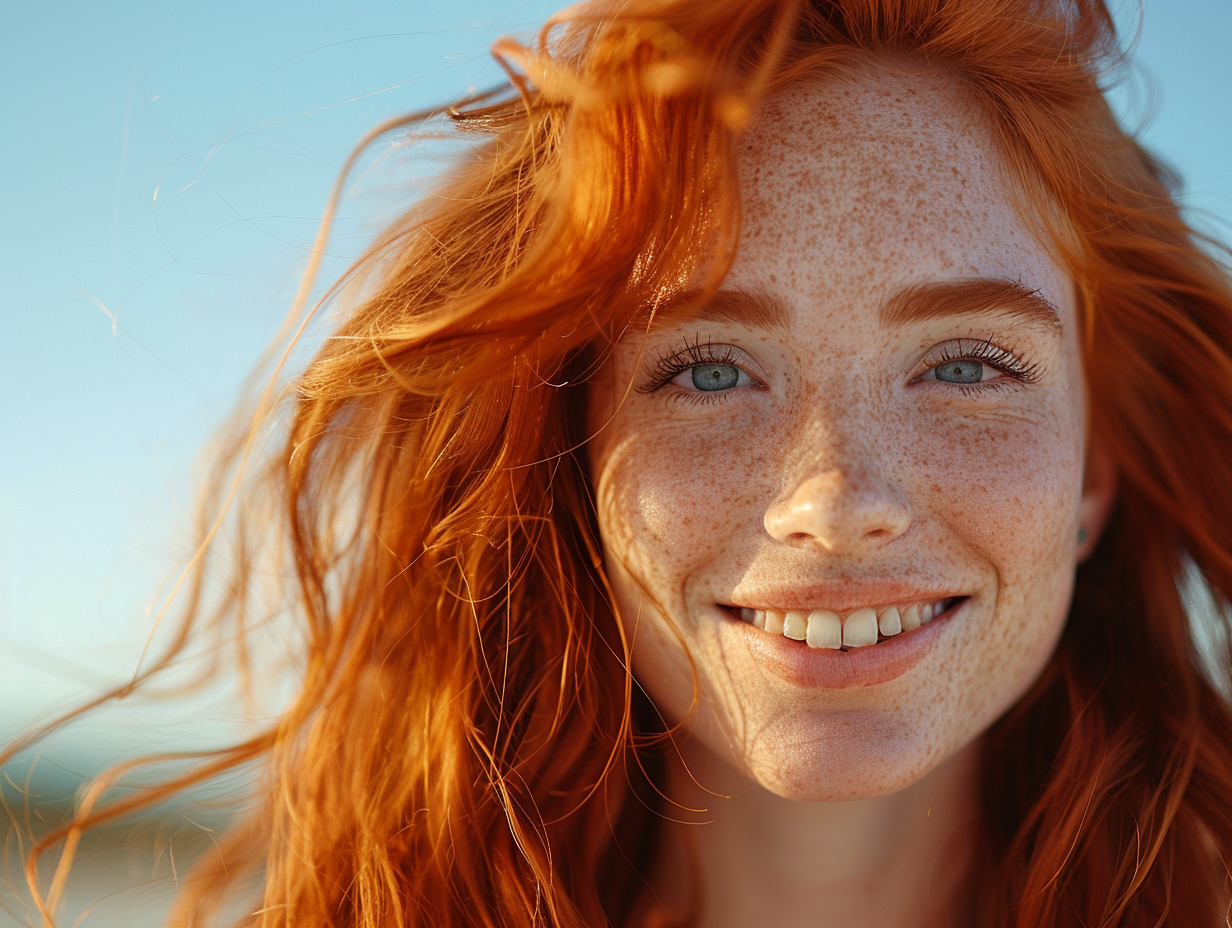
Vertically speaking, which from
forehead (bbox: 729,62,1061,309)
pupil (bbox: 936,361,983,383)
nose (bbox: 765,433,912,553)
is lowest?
nose (bbox: 765,433,912,553)

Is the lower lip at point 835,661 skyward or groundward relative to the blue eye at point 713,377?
groundward

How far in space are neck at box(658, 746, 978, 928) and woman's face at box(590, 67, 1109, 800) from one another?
21cm

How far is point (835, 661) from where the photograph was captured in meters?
1.47

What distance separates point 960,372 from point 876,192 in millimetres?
286

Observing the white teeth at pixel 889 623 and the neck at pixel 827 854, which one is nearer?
the white teeth at pixel 889 623

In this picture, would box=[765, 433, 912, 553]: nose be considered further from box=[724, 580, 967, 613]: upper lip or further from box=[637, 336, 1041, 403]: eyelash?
box=[637, 336, 1041, 403]: eyelash

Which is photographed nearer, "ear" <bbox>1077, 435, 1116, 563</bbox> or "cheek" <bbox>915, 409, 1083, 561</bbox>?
"cheek" <bbox>915, 409, 1083, 561</bbox>

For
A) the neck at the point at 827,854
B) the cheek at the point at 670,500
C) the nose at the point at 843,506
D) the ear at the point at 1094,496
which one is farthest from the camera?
the ear at the point at 1094,496

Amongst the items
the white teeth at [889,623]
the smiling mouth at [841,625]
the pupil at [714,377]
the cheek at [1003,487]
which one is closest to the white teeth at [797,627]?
the smiling mouth at [841,625]

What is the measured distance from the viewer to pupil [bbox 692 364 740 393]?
1.56 meters

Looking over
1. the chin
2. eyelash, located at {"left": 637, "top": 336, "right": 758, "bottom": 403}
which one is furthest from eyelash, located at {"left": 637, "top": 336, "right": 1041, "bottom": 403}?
→ the chin

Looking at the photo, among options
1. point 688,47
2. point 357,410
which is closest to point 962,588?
point 688,47

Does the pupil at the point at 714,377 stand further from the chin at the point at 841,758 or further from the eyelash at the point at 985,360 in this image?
the chin at the point at 841,758

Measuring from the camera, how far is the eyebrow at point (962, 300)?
145cm
